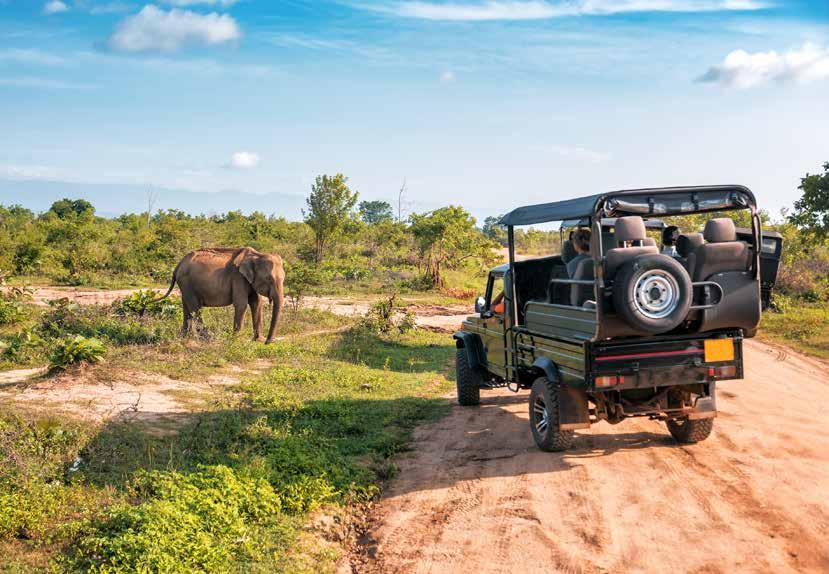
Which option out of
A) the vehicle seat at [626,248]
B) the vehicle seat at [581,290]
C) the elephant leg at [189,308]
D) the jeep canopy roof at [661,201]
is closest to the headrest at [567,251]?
the vehicle seat at [581,290]

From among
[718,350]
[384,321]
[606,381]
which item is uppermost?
[718,350]

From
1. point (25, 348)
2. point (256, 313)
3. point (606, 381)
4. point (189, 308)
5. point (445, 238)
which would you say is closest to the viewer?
point (606, 381)

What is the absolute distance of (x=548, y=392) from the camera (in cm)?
786

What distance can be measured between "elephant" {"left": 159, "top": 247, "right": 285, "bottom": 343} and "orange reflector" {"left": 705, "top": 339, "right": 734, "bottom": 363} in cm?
976

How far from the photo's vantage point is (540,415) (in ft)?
27.1

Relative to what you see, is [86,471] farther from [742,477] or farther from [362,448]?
[742,477]

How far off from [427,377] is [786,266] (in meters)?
18.4

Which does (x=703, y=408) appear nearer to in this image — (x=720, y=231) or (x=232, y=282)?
(x=720, y=231)

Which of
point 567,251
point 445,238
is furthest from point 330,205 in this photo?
point 567,251

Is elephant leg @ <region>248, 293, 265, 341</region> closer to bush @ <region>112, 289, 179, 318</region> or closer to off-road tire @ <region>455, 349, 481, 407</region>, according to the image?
bush @ <region>112, 289, 179, 318</region>

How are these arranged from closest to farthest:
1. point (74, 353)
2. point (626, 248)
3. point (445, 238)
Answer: point (626, 248)
point (74, 353)
point (445, 238)

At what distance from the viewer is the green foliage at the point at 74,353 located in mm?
10414

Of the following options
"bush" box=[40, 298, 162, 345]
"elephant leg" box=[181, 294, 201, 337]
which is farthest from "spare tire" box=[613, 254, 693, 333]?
"elephant leg" box=[181, 294, 201, 337]

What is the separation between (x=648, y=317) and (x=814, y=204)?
15127mm
